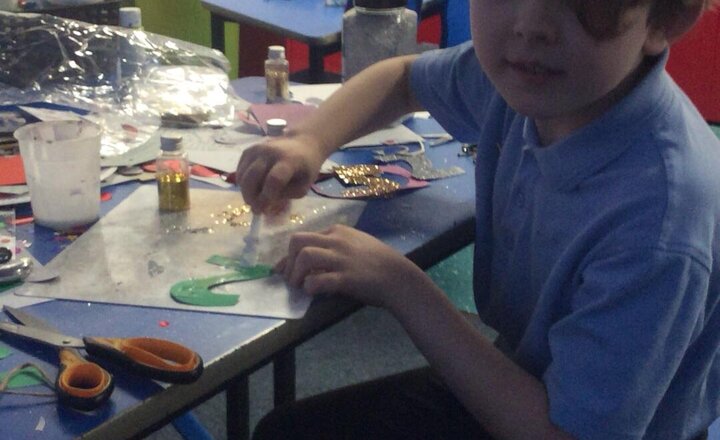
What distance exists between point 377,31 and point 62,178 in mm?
514

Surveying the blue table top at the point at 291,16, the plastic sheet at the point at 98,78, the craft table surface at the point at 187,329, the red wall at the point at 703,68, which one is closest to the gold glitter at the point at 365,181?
the craft table surface at the point at 187,329

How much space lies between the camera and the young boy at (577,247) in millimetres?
681

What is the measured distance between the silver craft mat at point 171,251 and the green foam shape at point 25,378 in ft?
0.37

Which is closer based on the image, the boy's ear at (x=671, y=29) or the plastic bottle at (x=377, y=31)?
the boy's ear at (x=671, y=29)

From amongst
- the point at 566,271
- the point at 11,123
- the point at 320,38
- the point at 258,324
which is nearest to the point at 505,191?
the point at 566,271

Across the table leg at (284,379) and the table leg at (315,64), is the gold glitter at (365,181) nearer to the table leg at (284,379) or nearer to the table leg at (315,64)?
the table leg at (284,379)

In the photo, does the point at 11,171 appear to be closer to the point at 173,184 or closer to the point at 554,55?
the point at 173,184

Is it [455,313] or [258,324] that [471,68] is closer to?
[455,313]

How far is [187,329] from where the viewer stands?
2.24 ft

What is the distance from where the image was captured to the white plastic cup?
0.86 metres

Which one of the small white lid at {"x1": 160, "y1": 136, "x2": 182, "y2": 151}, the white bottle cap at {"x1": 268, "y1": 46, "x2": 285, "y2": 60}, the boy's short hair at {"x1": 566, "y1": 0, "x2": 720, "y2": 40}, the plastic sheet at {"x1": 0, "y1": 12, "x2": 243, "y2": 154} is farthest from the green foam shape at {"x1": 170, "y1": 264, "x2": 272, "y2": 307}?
the white bottle cap at {"x1": 268, "y1": 46, "x2": 285, "y2": 60}

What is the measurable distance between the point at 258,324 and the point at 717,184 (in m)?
0.39

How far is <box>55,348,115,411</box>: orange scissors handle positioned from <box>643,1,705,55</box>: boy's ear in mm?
515

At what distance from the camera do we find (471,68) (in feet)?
3.42
